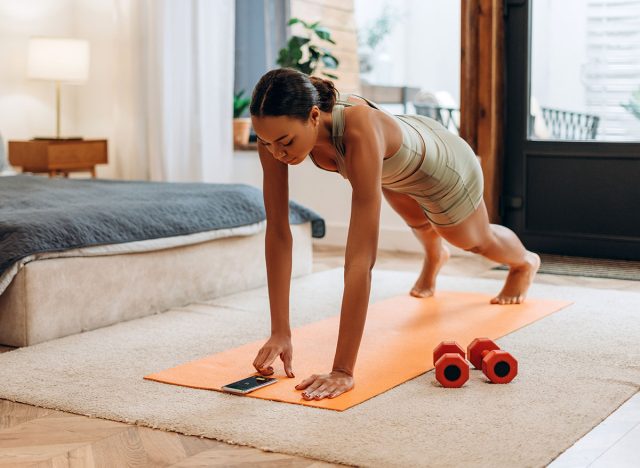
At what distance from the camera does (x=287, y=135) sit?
194 centimetres

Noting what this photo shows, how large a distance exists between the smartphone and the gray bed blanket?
818 millimetres

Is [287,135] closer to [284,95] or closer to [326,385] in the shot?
[284,95]

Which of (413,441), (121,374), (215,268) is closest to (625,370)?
(413,441)

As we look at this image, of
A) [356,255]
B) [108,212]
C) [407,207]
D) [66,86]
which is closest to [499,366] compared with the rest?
[356,255]

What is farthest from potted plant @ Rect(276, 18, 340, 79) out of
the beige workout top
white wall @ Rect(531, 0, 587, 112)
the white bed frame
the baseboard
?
the beige workout top

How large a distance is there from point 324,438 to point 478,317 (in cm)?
123

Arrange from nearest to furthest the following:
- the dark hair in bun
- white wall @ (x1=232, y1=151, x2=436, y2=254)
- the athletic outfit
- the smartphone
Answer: the dark hair in bun
the smartphone
the athletic outfit
white wall @ (x1=232, y1=151, x2=436, y2=254)

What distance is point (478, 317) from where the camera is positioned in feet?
9.34

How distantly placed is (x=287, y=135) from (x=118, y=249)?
3.48 feet

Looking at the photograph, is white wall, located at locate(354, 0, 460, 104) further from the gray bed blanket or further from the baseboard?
the gray bed blanket

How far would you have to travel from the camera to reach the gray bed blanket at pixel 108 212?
2.59 metres

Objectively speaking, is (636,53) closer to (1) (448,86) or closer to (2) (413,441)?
(1) (448,86)

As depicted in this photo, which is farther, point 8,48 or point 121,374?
point 8,48

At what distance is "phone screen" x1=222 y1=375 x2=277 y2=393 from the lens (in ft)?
6.71
